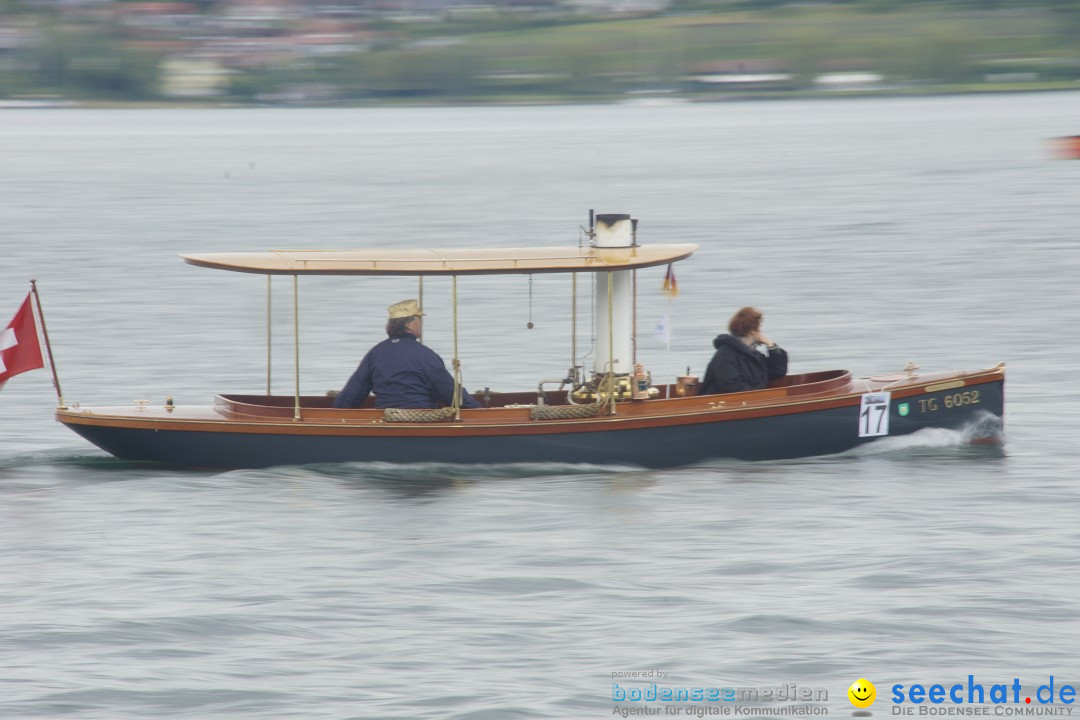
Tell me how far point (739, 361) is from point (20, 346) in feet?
19.8

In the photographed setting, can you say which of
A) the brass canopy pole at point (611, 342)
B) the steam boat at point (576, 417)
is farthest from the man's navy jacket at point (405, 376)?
the brass canopy pole at point (611, 342)

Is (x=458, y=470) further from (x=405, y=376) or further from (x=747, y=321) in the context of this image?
(x=747, y=321)

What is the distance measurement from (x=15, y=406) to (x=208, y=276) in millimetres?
13355

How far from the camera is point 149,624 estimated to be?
1004 centimetres

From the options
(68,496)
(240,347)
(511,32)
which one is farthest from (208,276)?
(511,32)

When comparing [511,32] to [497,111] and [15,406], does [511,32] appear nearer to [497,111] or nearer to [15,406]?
[497,111]

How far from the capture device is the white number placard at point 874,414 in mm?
13273

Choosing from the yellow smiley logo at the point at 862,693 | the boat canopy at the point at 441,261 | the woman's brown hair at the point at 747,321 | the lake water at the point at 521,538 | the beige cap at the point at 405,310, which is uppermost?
the boat canopy at the point at 441,261

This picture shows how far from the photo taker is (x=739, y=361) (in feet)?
43.7

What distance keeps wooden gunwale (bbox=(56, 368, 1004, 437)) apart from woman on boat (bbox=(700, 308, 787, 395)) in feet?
0.71

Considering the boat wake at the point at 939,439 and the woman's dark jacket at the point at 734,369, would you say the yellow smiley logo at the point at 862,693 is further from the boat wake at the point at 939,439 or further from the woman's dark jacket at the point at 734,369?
the boat wake at the point at 939,439

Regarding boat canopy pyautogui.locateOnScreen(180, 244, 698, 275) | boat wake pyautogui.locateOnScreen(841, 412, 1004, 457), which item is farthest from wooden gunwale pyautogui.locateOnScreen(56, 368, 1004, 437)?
boat canopy pyautogui.locateOnScreen(180, 244, 698, 275)

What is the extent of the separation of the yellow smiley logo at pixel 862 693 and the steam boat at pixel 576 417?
4291 millimetres

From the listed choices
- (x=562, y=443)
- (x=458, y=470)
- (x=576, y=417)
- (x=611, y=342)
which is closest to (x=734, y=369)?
(x=611, y=342)
